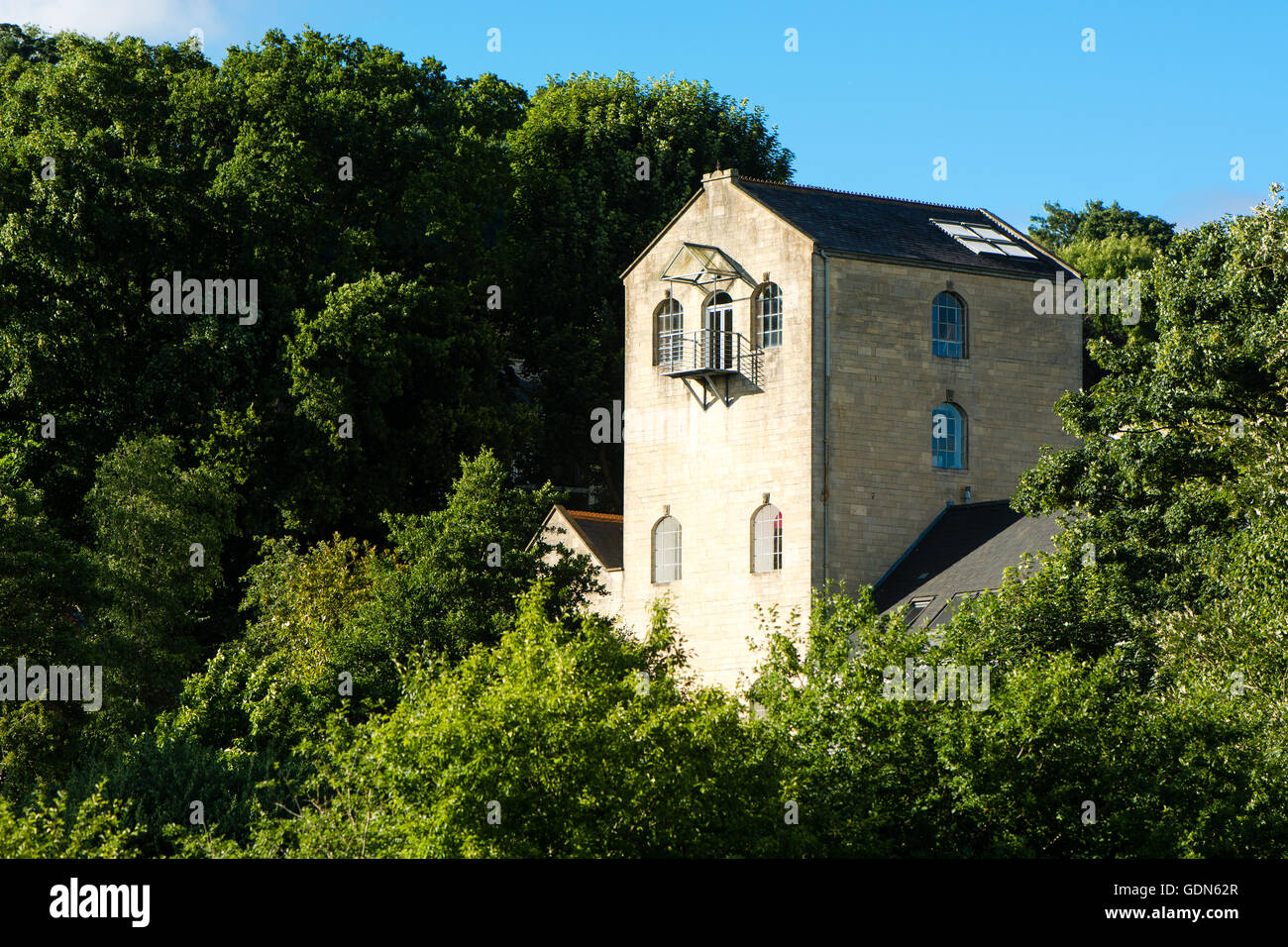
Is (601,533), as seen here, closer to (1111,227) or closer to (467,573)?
(467,573)

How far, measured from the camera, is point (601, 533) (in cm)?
5884

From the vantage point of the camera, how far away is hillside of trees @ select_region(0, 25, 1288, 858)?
1202 inches

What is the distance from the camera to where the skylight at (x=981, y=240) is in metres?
54.8

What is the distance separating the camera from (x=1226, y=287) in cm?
4009

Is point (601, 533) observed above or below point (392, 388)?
below

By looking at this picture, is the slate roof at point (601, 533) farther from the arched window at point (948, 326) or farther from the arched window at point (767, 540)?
the arched window at point (948, 326)

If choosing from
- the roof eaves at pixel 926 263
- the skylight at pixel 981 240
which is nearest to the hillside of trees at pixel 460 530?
the roof eaves at pixel 926 263

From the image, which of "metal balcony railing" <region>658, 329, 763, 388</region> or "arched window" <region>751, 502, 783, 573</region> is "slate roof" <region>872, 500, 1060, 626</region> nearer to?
"arched window" <region>751, 502, 783, 573</region>

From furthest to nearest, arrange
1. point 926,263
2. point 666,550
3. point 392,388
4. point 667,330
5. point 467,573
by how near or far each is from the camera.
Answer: point 392,388 < point 667,330 < point 666,550 < point 926,263 < point 467,573

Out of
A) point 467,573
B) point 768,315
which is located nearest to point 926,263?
point 768,315

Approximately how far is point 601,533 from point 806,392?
9752 millimetres

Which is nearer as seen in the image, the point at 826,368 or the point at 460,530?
the point at 460,530

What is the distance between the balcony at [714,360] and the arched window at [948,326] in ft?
14.9
